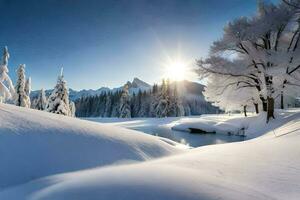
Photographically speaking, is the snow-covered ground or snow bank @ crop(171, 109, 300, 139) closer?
the snow-covered ground

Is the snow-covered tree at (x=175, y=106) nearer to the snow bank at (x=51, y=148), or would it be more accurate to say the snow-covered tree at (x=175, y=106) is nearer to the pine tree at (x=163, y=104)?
the pine tree at (x=163, y=104)

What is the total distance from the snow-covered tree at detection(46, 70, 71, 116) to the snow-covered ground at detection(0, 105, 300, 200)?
25.0 m

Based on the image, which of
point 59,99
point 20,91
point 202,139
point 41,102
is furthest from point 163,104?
point 202,139

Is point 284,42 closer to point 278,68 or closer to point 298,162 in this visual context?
point 278,68

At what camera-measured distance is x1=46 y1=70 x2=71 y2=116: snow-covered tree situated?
29.6 meters

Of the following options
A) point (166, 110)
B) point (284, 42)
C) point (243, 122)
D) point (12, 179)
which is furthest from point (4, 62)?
point (166, 110)

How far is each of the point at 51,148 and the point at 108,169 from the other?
1069 millimetres

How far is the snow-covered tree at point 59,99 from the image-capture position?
29.6 metres

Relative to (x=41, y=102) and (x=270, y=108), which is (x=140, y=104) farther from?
(x=270, y=108)

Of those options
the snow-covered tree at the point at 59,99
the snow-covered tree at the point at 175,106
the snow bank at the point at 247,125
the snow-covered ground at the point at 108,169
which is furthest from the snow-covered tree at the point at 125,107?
the snow-covered ground at the point at 108,169

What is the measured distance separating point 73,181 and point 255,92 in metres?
22.5

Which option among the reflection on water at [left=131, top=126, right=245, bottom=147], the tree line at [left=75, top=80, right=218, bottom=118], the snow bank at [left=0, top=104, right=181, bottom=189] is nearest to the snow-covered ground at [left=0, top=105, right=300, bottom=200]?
the snow bank at [left=0, top=104, right=181, bottom=189]

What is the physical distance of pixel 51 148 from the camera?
4.62 metres

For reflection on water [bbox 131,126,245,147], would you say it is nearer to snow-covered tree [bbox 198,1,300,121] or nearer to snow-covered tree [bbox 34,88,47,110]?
snow-covered tree [bbox 198,1,300,121]
